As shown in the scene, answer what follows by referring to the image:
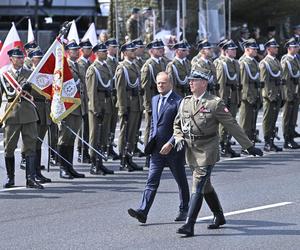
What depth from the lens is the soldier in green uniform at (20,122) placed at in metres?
13.3

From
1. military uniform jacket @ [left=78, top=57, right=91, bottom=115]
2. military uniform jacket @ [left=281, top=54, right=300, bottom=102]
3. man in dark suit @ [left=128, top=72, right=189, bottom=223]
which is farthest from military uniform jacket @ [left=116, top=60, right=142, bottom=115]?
man in dark suit @ [left=128, top=72, right=189, bottom=223]

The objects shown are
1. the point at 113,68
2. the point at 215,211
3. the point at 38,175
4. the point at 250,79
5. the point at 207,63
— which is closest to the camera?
the point at 215,211

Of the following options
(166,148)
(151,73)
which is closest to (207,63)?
(151,73)

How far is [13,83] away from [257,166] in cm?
446

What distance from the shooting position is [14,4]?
33938 millimetres

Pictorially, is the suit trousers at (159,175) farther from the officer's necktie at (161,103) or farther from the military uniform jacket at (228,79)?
the military uniform jacket at (228,79)

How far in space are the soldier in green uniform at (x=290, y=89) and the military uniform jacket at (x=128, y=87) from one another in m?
3.58

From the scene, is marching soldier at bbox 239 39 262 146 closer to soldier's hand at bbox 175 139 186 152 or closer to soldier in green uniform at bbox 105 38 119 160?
soldier in green uniform at bbox 105 38 119 160

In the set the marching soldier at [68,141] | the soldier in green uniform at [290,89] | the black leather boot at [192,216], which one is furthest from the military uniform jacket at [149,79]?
the black leather boot at [192,216]

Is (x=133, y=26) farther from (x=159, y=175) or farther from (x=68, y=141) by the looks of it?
(x=159, y=175)

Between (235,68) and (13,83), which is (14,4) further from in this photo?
(13,83)

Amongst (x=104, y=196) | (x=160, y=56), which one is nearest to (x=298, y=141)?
(x=160, y=56)

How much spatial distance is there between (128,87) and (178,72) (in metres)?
1.32

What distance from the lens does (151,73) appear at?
15914 millimetres
